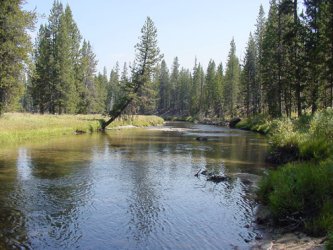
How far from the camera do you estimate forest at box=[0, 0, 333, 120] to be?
35.9m

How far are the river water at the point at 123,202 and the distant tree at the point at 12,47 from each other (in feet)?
44.1

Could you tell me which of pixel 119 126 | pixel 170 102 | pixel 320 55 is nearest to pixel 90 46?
pixel 119 126

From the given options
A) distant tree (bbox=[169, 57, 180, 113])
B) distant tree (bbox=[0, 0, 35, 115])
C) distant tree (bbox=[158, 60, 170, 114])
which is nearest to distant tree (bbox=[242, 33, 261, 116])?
distant tree (bbox=[0, 0, 35, 115])

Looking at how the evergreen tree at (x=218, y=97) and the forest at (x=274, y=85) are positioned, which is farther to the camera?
the evergreen tree at (x=218, y=97)

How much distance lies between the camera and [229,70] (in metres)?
100

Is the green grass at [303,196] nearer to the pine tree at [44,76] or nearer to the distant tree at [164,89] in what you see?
the pine tree at [44,76]

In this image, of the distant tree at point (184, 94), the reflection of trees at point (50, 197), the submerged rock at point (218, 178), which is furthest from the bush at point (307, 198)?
the distant tree at point (184, 94)

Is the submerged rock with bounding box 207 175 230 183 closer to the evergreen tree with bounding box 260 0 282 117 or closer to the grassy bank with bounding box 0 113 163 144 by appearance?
the grassy bank with bounding box 0 113 163 144

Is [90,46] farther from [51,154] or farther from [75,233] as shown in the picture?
[75,233]

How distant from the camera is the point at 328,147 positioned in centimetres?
1573

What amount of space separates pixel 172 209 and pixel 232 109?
86146mm

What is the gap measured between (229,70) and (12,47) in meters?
74.2

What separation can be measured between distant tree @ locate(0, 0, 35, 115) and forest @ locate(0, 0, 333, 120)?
97mm

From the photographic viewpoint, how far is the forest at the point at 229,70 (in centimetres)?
3594
